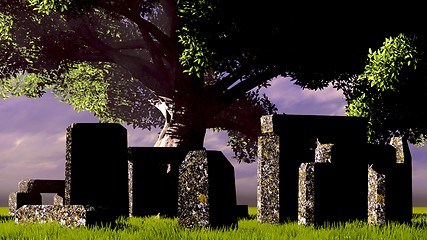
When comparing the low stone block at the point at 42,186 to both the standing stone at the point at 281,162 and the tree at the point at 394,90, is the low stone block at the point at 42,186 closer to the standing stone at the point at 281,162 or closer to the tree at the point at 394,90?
the standing stone at the point at 281,162

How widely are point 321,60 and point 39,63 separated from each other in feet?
45.0

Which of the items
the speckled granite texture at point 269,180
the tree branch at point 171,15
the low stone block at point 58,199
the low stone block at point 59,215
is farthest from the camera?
the tree branch at point 171,15

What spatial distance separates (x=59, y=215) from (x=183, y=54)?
469 inches

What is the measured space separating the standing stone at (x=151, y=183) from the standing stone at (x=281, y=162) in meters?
3.74

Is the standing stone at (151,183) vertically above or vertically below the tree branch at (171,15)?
below

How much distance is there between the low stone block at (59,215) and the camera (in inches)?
570

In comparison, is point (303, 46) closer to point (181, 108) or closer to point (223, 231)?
point (181, 108)

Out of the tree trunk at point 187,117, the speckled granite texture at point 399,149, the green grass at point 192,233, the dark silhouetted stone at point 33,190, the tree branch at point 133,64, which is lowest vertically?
the green grass at point 192,233

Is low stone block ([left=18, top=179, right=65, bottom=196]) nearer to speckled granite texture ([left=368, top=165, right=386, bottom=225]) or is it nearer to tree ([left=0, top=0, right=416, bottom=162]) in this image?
tree ([left=0, top=0, right=416, bottom=162])

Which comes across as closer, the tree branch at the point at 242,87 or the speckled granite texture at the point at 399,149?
the speckled granite texture at the point at 399,149

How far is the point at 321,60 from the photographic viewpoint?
27.1 meters

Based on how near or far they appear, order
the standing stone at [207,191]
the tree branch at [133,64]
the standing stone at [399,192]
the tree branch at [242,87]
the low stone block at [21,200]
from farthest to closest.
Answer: the tree branch at [133,64] < the tree branch at [242,87] < the low stone block at [21,200] < the standing stone at [399,192] < the standing stone at [207,191]

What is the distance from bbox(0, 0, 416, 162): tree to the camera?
25.7m

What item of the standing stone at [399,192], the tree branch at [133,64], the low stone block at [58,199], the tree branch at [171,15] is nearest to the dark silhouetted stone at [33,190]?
the low stone block at [58,199]
